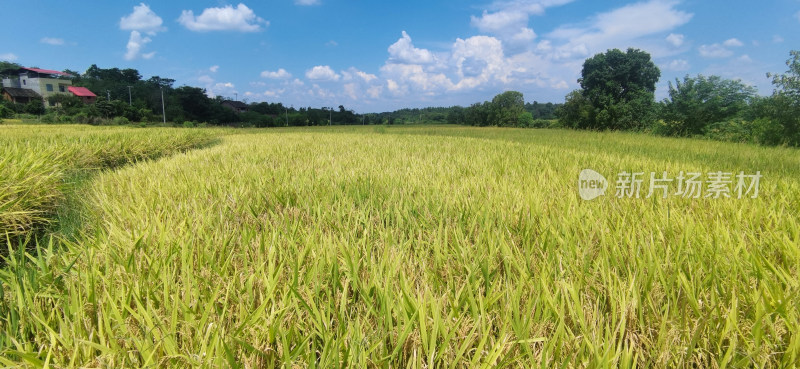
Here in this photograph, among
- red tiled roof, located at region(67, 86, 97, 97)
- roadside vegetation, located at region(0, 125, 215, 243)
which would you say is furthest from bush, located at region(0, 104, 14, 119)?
roadside vegetation, located at region(0, 125, 215, 243)

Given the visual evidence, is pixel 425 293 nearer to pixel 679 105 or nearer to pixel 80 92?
pixel 679 105

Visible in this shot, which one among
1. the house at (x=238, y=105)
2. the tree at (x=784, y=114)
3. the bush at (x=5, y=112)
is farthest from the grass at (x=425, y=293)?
the house at (x=238, y=105)

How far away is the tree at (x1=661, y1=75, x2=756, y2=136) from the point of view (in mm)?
14173

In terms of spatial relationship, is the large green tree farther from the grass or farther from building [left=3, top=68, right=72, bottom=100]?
building [left=3, top=68, right=72, bottom=100]

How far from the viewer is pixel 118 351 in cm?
61

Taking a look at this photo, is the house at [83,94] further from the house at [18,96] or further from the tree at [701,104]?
the tree at [701,104]

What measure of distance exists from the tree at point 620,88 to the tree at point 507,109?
2720 cm

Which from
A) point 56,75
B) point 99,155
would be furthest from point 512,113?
point 56,75

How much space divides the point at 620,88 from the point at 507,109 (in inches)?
1171

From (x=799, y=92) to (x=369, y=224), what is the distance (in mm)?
15279

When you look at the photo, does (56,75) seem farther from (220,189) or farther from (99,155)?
(220,189)

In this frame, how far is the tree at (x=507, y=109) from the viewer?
52.8 metres

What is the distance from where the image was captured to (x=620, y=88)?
80.0ft

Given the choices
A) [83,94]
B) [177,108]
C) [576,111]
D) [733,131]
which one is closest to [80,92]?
[83,94]
